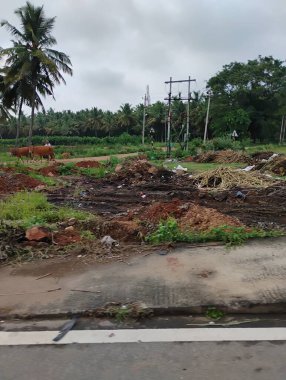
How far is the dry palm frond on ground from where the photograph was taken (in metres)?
11.6

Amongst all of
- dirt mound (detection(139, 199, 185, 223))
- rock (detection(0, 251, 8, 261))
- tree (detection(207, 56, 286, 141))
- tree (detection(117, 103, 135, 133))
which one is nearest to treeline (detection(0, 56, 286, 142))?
tree (detection(207, 56, 286, 141))

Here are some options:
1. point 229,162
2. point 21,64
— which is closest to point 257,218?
point 229,162

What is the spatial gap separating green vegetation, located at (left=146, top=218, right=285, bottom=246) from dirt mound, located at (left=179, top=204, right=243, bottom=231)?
0.25 metres

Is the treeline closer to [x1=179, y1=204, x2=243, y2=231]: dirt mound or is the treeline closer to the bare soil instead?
the bare soil

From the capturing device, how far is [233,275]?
4.51 m

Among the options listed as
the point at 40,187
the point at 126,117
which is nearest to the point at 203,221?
the point at 40,187

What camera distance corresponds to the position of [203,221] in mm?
6586

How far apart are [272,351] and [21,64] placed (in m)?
34.2

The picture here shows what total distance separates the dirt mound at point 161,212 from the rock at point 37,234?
172 cm

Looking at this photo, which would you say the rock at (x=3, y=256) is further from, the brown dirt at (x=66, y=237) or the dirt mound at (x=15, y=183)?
the dirt mound at (x=15, y=183)

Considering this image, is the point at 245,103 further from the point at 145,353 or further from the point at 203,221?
the point at 145,353

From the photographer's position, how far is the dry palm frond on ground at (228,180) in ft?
38.1

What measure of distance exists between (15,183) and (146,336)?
10.7 m

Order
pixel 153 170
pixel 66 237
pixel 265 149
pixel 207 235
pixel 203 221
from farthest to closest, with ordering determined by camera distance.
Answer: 1. pixel 265 149
2. pixel 153 170
3. pixel 203 221
4. pixel 66 237
5. pixel 207 235
